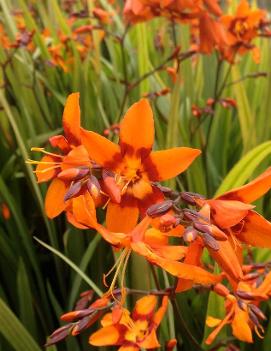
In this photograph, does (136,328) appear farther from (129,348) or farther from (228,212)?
(228,212)

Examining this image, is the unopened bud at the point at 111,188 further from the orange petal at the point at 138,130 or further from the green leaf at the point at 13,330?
the green leaf at the point at 13,330

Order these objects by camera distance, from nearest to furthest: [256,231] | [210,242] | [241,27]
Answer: [210,242] < [256,231] < [241,27]

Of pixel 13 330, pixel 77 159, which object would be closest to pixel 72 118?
pixel 77 159

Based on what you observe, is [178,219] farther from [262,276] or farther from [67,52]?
[67,52]

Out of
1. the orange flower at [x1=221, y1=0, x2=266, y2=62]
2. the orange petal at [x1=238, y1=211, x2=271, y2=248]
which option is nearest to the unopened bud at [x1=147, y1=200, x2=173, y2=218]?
the orange petal at [x1=238, y1=211, x2=271, y2=248]

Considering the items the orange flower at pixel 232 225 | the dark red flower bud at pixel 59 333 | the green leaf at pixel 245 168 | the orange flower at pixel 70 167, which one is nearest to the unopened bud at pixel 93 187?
the orange flower at pixel 70 167

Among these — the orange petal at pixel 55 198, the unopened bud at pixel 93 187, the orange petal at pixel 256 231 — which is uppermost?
the unopened bud at pixel 93 187
